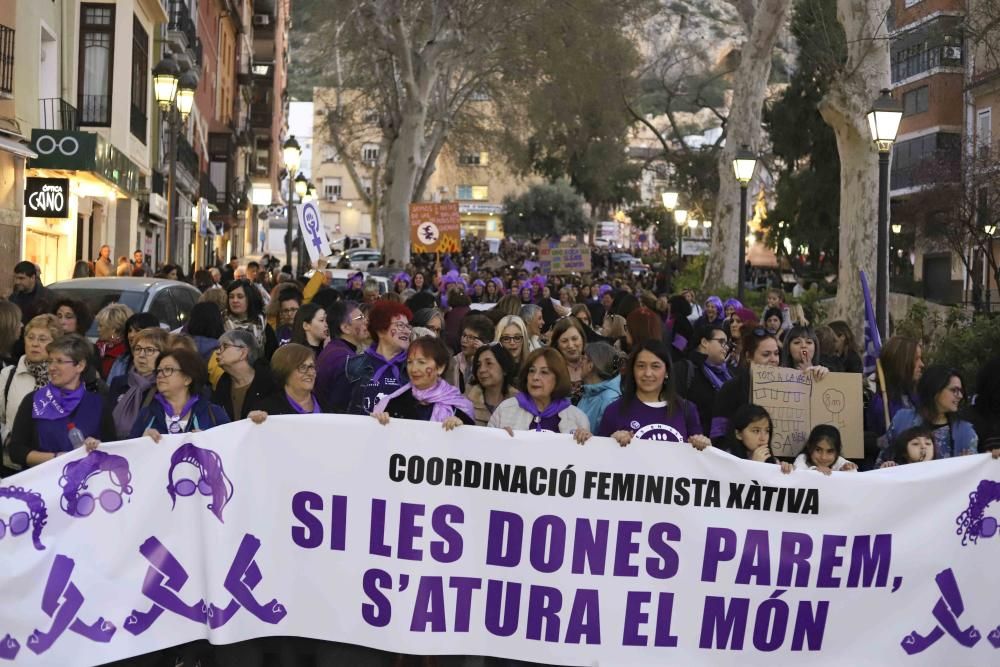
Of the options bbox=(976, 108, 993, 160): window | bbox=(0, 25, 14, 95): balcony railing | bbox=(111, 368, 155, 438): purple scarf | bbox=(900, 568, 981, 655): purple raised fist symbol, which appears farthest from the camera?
bbox=(976, 108, 993, 160): window

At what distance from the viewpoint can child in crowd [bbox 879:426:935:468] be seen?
24.2 ft

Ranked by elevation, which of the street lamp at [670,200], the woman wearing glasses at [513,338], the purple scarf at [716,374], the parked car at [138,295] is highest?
the street lamp at [670,200]

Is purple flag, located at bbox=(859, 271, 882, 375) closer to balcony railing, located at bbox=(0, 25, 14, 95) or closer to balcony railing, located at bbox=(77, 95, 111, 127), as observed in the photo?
balcony railing, located at bbox=(0, 25, 14, 95)

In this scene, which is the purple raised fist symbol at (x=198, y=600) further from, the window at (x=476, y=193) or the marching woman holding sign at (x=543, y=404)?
the window at (x=476, y=193)

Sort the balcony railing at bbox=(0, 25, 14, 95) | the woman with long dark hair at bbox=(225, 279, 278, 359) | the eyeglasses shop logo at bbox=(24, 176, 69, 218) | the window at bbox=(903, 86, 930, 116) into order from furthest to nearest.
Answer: the window at bbox=(903, 86, 930, 116) → the eyeglasses shop logo at bbox=(24, 176, 69, 218) → the balcony railing at bbox=(0, 25, 14, 95) → the woman with long dark hair at bbox=(225, 279, 278, 359)

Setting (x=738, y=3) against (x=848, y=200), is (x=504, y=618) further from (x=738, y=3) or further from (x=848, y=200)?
(x=738, y=3)

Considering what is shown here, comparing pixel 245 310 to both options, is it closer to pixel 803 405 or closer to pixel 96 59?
pixel 803 405

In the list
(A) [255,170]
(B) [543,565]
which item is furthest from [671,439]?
(A) [255,170]

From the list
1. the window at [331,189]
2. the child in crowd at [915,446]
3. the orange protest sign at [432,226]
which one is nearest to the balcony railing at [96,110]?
the orange protest sign at [432,226]

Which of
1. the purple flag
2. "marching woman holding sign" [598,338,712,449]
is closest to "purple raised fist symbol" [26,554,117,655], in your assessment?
"marching woman holding sign" [598,338,712,449]

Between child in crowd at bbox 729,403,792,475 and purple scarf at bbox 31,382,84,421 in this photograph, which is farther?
child in crowd at bbox 729,403,792,475

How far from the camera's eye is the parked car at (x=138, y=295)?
1362 centimetres

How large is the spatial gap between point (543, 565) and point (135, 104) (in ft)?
84.6

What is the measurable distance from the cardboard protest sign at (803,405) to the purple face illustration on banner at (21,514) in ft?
12.6
